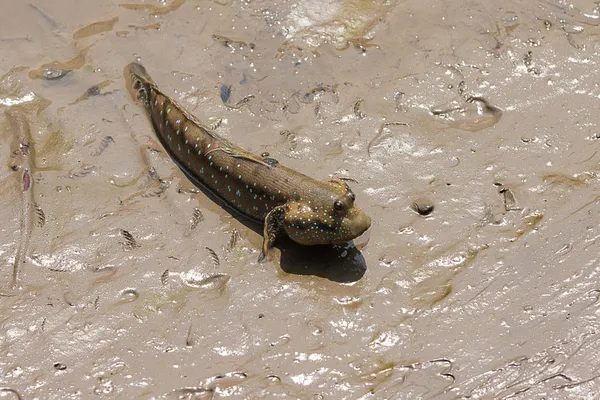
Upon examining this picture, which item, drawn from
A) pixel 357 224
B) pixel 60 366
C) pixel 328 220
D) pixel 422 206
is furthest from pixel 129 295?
pixel 422 206

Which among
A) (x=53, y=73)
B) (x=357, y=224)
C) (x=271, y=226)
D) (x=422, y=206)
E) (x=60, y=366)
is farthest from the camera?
(x=53, y=73)

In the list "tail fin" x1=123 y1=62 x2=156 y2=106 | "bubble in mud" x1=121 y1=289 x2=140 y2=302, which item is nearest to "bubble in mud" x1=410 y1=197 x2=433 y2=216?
"bubble in mud" x1=121 y1=289 x2=140 y2=302

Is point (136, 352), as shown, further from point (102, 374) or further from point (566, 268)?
point (566, 268)

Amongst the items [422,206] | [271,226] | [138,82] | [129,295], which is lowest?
[129,295]

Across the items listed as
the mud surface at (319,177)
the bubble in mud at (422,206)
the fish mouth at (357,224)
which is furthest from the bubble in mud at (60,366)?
the bubble in mud at (422,206)

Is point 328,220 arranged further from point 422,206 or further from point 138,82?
point 138,82

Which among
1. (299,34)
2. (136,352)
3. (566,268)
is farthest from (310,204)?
(299,34)
